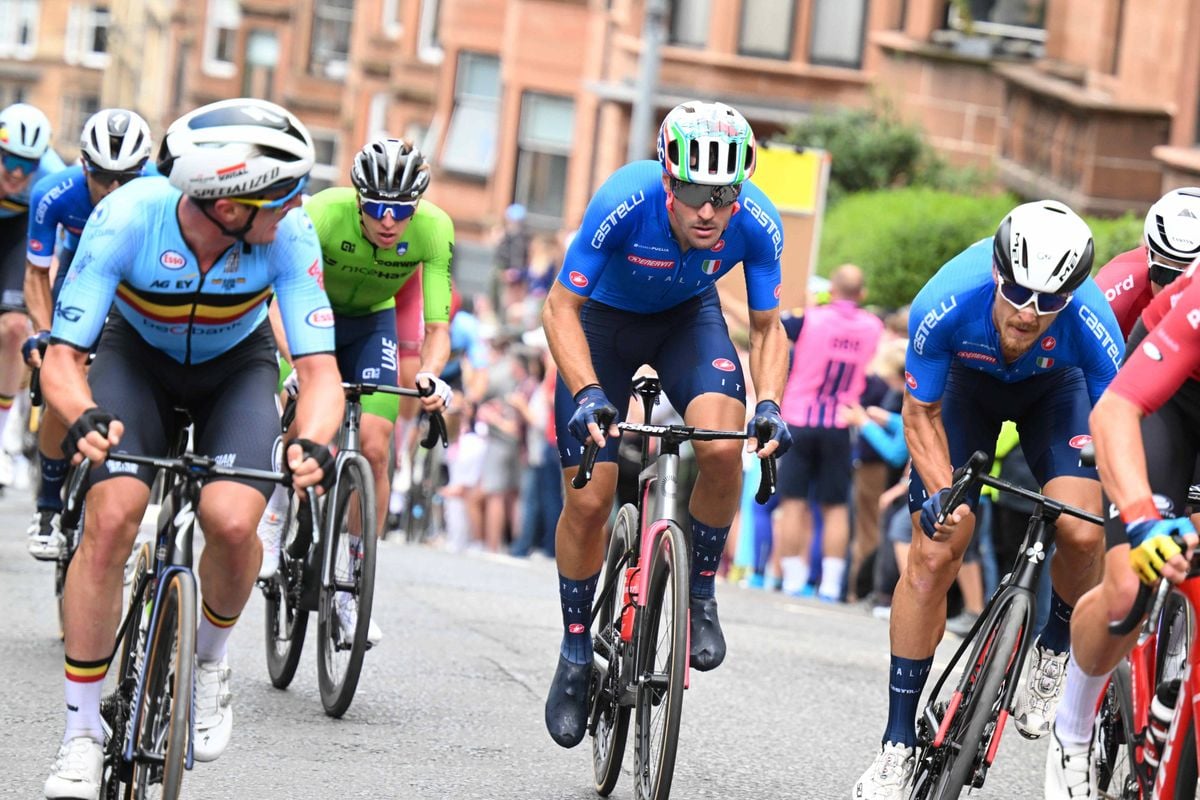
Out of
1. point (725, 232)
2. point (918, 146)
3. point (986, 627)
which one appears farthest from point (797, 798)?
point (918, 146)

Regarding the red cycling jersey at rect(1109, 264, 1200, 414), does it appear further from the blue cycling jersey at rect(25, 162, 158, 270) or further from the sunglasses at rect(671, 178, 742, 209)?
the blue cycling jersey at rect(25, 162, 158, 270)

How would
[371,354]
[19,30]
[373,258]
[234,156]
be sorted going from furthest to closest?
[19,30] < [371,354] < [373,258] < [234,156]

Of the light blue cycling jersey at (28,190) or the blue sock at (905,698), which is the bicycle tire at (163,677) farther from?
the light blue cycling jersey at (28,190)

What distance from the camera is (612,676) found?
24.6 feet

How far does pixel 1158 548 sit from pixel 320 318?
2510 millimetres

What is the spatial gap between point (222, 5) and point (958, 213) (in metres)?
49.0

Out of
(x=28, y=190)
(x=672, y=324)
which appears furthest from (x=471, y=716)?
(x=28, y=190)

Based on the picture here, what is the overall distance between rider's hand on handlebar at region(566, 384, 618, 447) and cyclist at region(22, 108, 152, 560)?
329cm

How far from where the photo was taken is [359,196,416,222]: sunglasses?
9.21m

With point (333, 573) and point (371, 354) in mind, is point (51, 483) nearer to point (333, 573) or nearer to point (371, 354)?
point (371, 354)

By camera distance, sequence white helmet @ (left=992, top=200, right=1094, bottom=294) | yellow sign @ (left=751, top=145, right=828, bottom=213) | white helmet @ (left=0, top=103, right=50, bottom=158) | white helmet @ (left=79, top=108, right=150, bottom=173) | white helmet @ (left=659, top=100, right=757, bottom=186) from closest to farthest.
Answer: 1. white helmet @ (left=992, top=200, right=1094, bottom=294)
2. white helmet @ (left=659, top=100, right=757, bottom=186)
3. white helmet @ (left=79, top=108, right=150, bottom=173)
4. white helmet @ (left=0, top=103, right=50, bottom=158)
5. yellow sign @ (left=751, top=145, right=828, bottom=213)

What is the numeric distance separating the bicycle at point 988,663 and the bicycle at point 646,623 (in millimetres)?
783

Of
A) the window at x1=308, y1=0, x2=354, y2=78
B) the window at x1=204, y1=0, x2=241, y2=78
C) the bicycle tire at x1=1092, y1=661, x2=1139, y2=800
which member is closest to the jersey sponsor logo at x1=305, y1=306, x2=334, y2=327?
the bicycle tire at x1=1092, y1=661, x2=1139, y2=800

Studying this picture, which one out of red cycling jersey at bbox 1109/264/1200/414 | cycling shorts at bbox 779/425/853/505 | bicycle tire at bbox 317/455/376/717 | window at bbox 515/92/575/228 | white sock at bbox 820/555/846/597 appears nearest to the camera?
red cycling jersey at bbox 1109/264/1200/414
